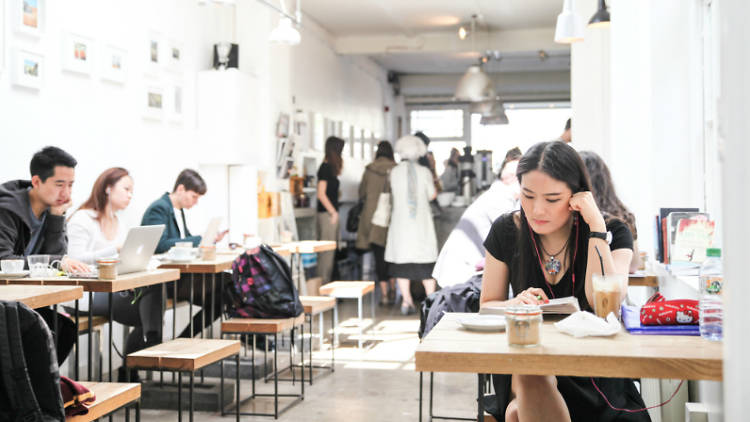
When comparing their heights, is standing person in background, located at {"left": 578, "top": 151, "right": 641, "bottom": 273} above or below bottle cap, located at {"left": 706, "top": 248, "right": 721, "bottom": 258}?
above

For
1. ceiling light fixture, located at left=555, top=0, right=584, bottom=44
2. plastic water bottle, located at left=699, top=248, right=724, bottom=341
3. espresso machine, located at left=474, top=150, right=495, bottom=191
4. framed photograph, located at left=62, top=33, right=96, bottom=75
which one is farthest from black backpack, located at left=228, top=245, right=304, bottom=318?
espresso machine, located at left=474, top=150, right=495, bottom=191

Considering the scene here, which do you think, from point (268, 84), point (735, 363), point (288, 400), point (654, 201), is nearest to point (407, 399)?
point (288, 400)

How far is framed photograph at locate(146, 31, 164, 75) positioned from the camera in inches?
228

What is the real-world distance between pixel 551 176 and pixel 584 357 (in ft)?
2.64

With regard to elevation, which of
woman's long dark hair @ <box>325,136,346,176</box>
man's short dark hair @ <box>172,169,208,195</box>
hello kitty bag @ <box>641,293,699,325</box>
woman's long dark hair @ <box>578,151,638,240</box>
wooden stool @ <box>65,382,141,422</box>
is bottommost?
wooden stool @ <box>65,382,141,422</box>

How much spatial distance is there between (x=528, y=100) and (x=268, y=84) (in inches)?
329

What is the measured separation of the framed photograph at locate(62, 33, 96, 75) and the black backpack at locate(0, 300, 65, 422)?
3.02 metres

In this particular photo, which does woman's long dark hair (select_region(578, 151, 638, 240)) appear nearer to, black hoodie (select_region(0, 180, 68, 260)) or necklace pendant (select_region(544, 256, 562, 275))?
necklace pendant (select_region(544, 256, 562, 275))

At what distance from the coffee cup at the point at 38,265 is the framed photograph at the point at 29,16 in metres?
1.48

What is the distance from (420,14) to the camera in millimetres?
9273

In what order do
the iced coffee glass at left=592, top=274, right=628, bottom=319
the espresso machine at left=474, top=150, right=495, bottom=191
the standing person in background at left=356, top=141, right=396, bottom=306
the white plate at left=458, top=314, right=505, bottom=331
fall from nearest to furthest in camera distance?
1. the white plate at left=458, top=314, right=505, bottom=331
2. the iced coffee glass at left=592, top=274, right=628, bottom=319
3. the standing person in background at left=356, top=141, right=396, bottom=306
4. the espresso machine at left=474, top=150, right=495, bottom=191

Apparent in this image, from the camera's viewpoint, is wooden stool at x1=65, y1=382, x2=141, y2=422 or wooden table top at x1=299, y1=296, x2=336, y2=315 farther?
wooden table top at x1=299, y1=296, x2=336, y2=315

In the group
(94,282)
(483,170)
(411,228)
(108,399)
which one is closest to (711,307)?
(108,399)

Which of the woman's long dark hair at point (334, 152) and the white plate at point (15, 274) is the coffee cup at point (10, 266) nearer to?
the white plate at point (15, 274)
